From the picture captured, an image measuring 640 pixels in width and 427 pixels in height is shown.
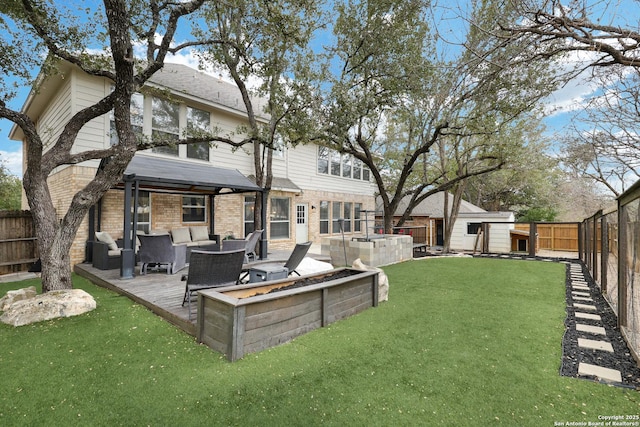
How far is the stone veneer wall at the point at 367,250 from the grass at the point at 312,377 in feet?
15.7

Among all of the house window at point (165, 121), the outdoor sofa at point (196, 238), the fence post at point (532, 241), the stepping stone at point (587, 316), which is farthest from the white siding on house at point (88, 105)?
the fence post at point (532, 241)

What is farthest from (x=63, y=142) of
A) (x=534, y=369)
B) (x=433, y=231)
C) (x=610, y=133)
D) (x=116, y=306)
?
(x=433, y=231)

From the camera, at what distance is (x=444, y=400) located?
2.45 m

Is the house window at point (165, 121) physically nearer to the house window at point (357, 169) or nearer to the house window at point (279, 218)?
the house window at point (279, 218)

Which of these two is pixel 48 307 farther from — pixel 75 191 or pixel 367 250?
pixel 367 250

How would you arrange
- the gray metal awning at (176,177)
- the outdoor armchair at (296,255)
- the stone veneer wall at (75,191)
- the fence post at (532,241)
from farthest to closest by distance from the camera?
the fence post at (532,241) → the stone veneer wall at (75,191) → the gray metal awning at (176,177) → the outdoor armchair at (296,255)

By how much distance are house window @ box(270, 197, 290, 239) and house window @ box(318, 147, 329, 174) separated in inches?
117

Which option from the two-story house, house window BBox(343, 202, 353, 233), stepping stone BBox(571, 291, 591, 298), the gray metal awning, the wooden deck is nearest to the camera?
the wooden deck

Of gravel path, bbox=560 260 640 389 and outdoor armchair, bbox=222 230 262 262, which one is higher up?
outdoor armchair, bbox=222 230 262 262

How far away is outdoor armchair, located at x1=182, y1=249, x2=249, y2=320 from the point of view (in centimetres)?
403

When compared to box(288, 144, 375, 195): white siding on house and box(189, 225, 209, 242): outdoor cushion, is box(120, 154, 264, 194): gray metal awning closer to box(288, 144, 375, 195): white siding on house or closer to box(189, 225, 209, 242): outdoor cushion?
box(189, 225, 209, 242): outdoor cushion

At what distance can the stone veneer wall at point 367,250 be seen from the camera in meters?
9.41

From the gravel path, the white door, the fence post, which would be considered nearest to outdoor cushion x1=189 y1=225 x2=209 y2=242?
the white door

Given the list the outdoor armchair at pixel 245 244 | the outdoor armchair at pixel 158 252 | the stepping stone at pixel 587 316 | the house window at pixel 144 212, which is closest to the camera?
the stepping stone at pixel 587 316
